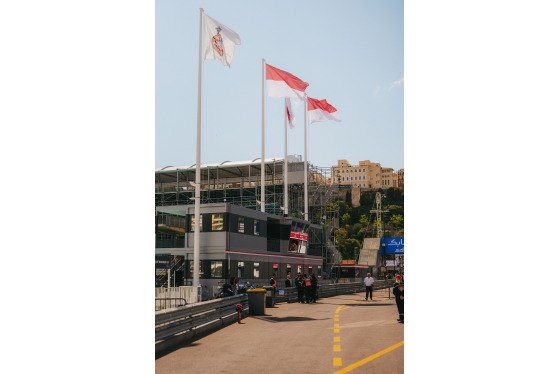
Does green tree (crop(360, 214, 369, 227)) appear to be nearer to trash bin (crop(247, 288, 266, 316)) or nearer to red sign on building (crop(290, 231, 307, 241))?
red sign on building (crop(290, 231, 307, 241))

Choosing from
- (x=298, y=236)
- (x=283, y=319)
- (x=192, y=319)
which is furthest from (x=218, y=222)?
(x=192, y=319)

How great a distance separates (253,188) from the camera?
210 feet

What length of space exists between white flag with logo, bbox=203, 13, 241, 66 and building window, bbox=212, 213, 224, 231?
528 inches

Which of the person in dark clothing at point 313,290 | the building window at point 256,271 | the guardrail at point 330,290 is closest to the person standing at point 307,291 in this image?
the person in dark clothing at point 313,290

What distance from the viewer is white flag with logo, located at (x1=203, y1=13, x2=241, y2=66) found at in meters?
23.3

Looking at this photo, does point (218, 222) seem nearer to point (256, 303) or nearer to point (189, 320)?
point (256, 303)

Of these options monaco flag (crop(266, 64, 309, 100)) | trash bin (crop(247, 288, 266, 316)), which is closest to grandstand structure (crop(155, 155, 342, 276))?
monaco flag (crop(266, 64, 309, 100))

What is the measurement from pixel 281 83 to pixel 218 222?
1156cm

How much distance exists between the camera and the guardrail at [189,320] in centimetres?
1084

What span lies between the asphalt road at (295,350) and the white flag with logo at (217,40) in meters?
12.2
